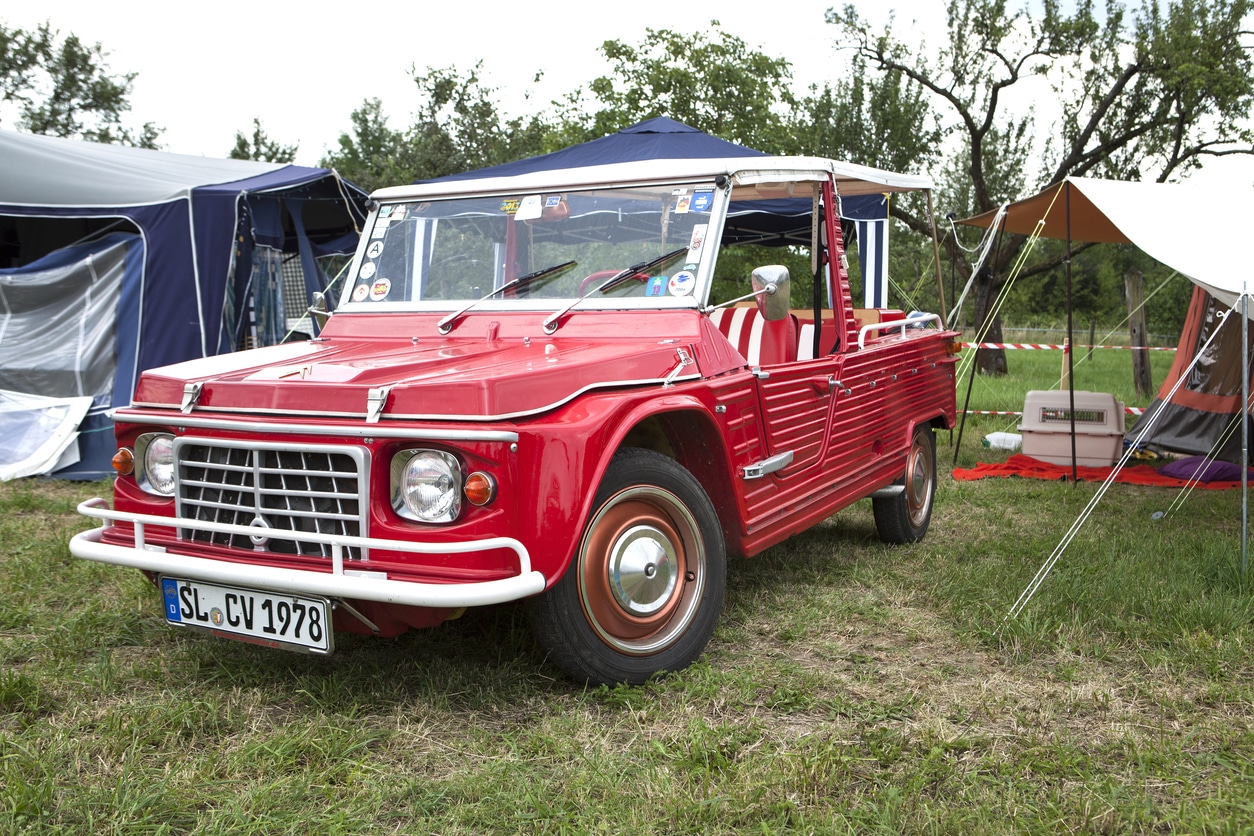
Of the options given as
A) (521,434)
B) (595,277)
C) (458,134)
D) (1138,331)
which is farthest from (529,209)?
(458,134)

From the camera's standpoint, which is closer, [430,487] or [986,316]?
[430,487]

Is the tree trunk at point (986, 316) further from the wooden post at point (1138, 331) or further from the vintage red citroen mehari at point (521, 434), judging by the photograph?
the vintage red citroen mehari at point (521, 434)

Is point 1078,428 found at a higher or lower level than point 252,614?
lower

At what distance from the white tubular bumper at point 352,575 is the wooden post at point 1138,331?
1184 cm

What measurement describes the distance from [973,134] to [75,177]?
562 inches

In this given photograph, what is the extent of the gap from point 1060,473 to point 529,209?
5.75 metres

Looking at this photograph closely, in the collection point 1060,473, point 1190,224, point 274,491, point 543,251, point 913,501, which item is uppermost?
point 1190,224

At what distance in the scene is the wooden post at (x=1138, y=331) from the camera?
12.7 metres

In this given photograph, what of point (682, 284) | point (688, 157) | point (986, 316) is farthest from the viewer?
point (986, 316)

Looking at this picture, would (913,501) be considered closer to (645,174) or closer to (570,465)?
(645,174)

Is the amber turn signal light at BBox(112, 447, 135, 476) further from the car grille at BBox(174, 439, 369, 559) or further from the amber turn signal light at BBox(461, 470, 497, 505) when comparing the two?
the amber turn signal light at BBox(461, 470, 497, 505)

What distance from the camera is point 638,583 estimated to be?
3303 millimetres

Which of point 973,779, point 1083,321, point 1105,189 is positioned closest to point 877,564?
point 973,779

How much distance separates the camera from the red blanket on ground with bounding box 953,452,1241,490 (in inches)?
306
